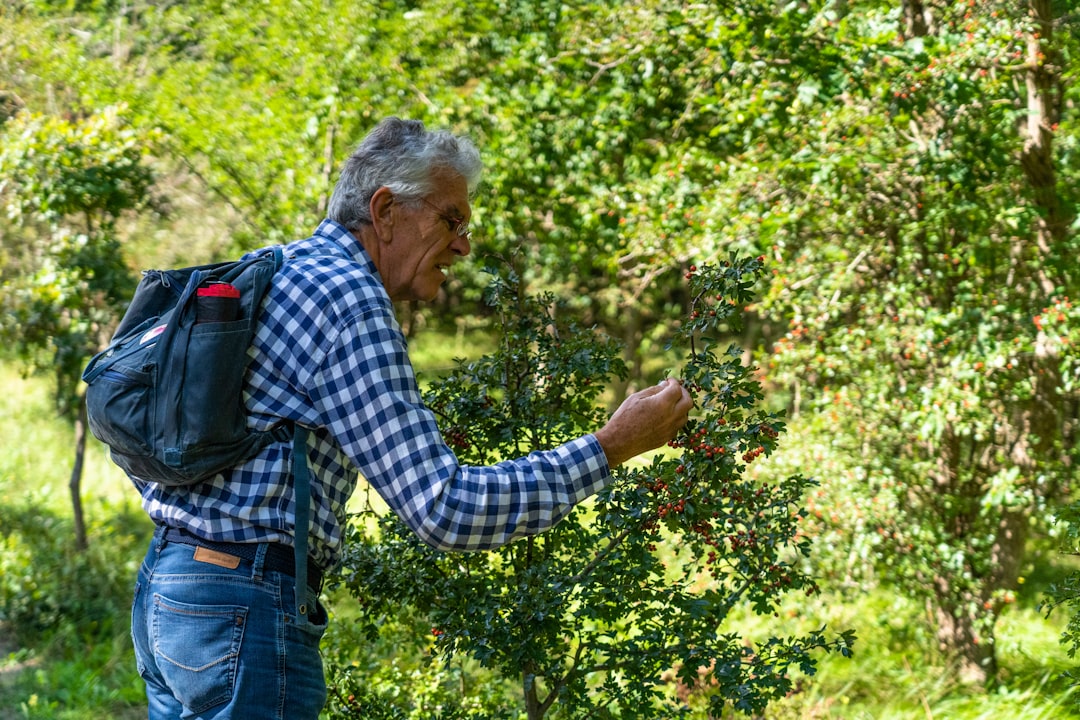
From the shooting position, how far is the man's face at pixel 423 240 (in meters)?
1.80

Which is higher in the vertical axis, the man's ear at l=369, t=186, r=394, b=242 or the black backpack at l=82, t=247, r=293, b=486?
the man's ear at l=369, t=186, r=394, b=242

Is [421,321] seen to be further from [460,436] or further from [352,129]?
[460,436]

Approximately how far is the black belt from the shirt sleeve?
0.65ft

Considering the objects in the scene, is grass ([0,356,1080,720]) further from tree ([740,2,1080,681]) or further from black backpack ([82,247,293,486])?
black backpack ([82,247,293,486])

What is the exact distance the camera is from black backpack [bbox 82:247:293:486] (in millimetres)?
1559

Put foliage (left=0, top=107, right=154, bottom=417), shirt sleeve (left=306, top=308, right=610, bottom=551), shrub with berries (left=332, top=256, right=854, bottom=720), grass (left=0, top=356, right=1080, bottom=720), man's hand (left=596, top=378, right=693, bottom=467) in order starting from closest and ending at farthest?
shirt sleeve (left=306, top=308, right=610, bottom=551) → man's hand (left=596, top=378, right=693, bottom=467) → shrub with berries (left=332, top=256, right=854, bottom=720) → grass (left=0, top=356, right=1080, bottom=720) → foliage (left=0, top=107, right=154, bottom=417)

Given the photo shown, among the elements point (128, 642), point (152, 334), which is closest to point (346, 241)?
point (152, 334)

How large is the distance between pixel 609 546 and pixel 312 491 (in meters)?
0.85

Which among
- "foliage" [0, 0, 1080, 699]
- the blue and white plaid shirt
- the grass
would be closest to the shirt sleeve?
the blue and white plaid shirt

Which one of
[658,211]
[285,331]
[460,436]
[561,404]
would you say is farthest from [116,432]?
[658,211]

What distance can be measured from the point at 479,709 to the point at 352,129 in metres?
4.84

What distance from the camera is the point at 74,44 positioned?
7238mm

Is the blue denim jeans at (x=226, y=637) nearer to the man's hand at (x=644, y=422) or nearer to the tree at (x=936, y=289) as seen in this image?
the man's hand at (x=644, y=422)

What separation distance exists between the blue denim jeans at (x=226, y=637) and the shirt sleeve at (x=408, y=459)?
252mm
